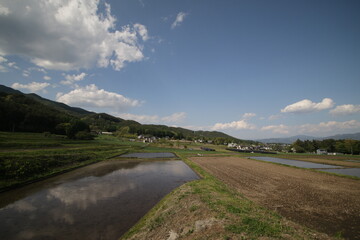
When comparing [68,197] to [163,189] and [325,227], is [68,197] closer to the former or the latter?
[163,189]

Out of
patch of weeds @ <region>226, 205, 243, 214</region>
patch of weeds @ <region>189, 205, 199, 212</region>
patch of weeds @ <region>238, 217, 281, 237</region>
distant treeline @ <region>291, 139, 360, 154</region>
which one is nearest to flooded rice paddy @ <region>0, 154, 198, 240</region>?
patch of weeds @ <region>189, 205, 199, 212</region>

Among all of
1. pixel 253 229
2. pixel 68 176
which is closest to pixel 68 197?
pixel 68 176

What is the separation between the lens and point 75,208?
13.1 m

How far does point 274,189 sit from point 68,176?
97.1ft

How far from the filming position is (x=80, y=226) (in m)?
10.4

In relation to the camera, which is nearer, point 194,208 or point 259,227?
point 259,227

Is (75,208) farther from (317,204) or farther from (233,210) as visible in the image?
(317,204)

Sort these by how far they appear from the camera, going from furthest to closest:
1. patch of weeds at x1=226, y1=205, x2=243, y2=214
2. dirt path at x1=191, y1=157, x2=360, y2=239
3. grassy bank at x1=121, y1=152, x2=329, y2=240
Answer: dirt path at x1=191, y1=157, x2=360, y2=239 < patch of weeds at x1=226, y1=205, x2=243, y2=214 < grassy bank at x1=121, y1=152, x2=329, y2=240

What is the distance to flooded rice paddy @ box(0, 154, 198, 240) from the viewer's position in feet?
32.4

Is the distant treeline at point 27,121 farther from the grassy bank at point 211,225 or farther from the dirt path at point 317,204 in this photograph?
the dirt path at point 317,204

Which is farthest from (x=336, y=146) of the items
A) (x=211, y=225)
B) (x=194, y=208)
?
(x=211, y=225)

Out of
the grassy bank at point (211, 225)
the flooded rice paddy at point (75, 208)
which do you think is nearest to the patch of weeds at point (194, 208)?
the grassy bank at point (211, 225)

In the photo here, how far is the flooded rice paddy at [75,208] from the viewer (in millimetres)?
9880

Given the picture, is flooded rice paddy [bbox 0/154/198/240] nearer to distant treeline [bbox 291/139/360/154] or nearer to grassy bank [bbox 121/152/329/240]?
grassy bank [bbox 121/152/329/240]
